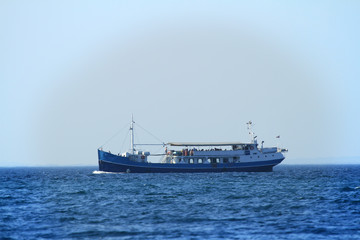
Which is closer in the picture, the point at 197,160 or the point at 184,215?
the point at 184,215

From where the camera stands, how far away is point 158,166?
402 ft

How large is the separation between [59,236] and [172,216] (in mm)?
11960

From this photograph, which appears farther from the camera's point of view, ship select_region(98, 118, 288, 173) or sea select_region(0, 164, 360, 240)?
ship select_region(98, 118, 288, 173)

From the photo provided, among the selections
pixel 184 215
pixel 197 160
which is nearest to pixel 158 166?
pixel 197 160

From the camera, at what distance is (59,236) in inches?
1423

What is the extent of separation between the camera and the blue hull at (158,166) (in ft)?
399

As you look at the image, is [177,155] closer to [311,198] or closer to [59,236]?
[311,198]

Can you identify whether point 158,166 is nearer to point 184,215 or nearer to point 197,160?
point 197,160

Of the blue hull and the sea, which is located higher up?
the blue hull

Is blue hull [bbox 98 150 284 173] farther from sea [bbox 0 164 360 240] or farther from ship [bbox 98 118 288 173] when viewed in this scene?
sea [bbox 0 164 360 240]

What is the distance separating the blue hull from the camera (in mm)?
121625

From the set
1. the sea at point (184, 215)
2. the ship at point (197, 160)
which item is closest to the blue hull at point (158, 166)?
the ship at point (197, 160)

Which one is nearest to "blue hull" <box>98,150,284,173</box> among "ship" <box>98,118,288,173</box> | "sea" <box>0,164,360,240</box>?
"ship" <box>98,118,288,173</box>

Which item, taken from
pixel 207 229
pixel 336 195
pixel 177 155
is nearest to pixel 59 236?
pixel 207 229
